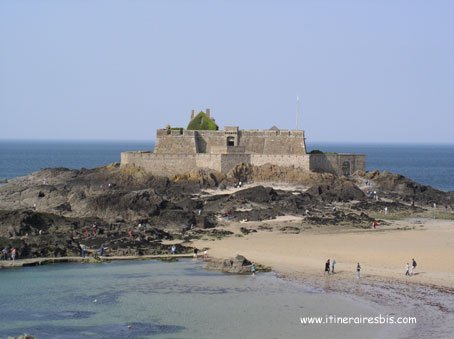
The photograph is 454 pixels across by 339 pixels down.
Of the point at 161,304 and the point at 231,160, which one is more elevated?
the point at 231,160

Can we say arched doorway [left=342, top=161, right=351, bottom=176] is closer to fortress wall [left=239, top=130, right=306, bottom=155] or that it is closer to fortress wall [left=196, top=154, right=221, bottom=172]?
fortress wall [left=239, top=130, right=306, bottom=155]

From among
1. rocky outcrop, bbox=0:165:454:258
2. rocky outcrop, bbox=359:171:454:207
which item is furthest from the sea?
rocky outcrop, bbox=359:171:454:207

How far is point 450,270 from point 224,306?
30.0 feet

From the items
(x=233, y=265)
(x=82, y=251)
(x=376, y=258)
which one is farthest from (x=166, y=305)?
(x=376, y=258)

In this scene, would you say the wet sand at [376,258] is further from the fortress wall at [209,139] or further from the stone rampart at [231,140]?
the fortress wall at [209,139]

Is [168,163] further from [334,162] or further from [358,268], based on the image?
[358,268]

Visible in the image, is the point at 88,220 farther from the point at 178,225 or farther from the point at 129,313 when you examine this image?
the point at 129,313

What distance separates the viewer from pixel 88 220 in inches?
1527

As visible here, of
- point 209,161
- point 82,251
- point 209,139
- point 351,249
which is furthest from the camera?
point 209,139

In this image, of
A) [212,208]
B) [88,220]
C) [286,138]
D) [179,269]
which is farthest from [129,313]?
[286,138]

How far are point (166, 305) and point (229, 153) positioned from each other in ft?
92.8

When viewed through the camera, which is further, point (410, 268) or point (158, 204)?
point (158, 204)

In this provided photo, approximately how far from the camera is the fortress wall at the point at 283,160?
52500 millimetres

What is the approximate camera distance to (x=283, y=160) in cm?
5275
